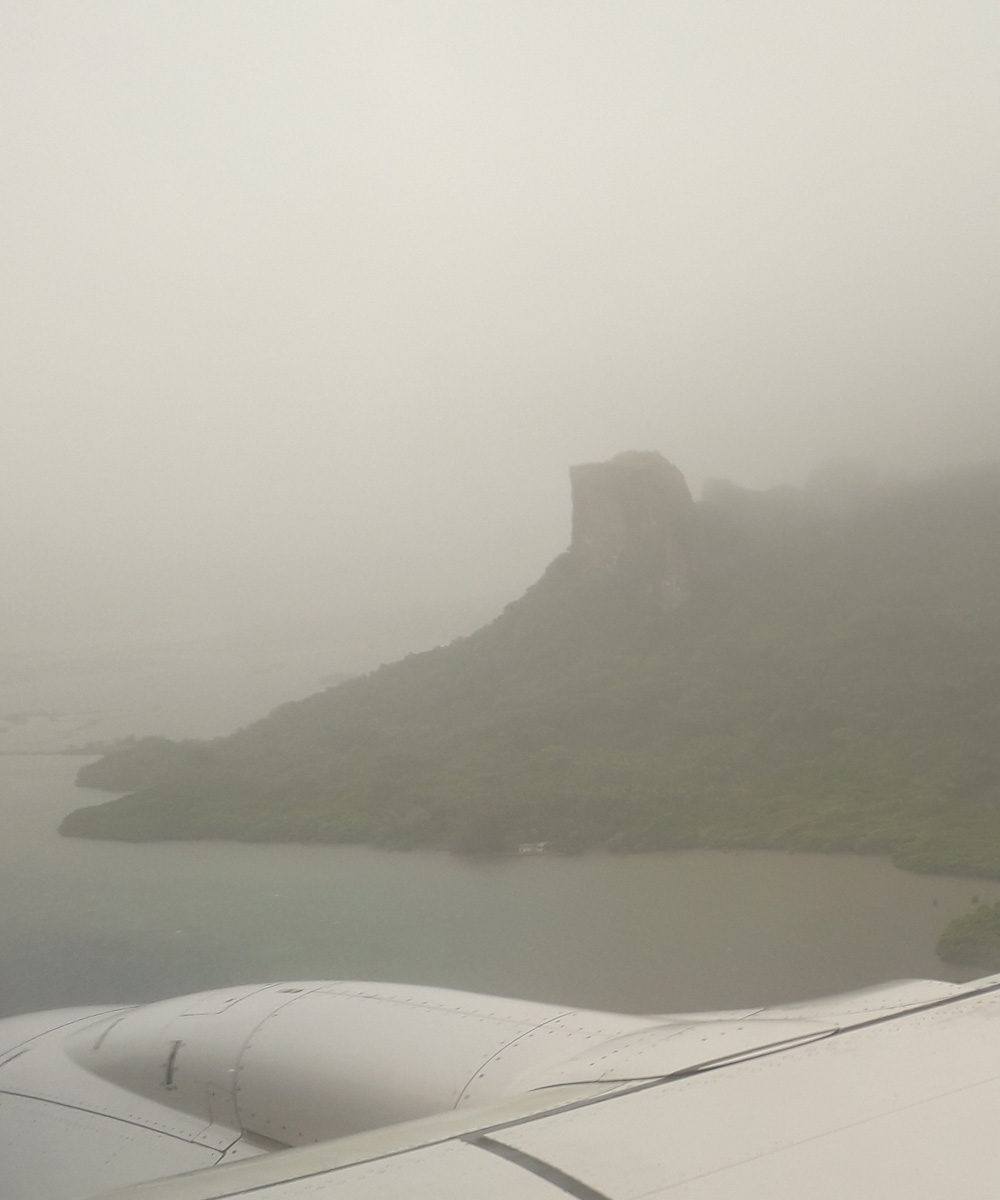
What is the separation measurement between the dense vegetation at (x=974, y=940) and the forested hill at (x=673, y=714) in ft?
9.71

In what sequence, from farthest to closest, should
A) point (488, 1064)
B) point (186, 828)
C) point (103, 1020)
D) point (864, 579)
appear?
point (864, 579) → point (186, 828) → point (103, 1020) → point (488, 1064)

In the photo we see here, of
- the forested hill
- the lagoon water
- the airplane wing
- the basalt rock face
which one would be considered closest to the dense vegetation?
the lagoon water

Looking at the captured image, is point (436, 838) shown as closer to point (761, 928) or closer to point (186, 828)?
point (186, 828)

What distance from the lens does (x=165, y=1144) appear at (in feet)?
10.8

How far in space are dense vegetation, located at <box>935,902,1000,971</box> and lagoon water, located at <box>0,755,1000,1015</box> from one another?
234 millimetres

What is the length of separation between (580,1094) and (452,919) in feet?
32.9

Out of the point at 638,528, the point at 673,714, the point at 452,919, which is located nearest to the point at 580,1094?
the point at 452,919

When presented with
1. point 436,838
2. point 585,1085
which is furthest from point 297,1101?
point 436,838

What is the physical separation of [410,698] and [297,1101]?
23678mm

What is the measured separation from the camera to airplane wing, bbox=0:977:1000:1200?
1.58m

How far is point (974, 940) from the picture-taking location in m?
9.66

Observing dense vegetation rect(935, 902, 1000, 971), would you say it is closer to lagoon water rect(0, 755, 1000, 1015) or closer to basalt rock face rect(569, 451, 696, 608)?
lagoon water rect(0, 755, 1000, 1015)

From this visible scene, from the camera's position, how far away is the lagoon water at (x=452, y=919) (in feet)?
30.7

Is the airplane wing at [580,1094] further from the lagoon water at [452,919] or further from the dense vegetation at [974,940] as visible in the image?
the dense vegetation at [974,940]
